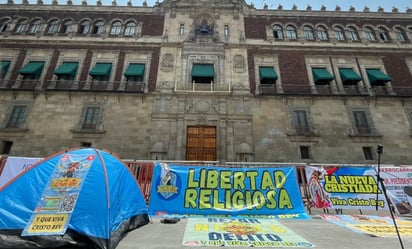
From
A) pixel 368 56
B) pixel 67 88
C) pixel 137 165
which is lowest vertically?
pixel 137 165

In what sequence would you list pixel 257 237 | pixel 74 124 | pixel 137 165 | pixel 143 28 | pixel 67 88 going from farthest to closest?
pixel 143 28 < pixel 67 88 < pixel 74 124 < pixel 137 165 < pixel 257 237

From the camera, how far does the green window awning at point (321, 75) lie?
16.6 meters

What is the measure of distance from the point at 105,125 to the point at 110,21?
1128cm

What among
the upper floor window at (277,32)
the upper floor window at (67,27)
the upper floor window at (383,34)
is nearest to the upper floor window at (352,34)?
the upper floor window at (383,34)

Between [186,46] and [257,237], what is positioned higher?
[186,46]

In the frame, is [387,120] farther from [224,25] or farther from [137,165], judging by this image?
[137,165]

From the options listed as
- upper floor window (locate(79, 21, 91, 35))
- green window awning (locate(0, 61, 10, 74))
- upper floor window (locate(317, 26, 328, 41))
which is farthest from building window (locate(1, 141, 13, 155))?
upper floor window (locate(317, 26, 328, 41))

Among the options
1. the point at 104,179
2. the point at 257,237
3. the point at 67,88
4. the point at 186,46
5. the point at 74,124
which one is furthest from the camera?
the point at 186,46

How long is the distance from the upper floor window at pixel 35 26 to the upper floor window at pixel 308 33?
25803 millimetres

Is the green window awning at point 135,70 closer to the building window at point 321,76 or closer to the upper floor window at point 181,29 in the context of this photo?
the upper floor window at point 181,29

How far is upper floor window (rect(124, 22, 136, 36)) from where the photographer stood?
752 inches

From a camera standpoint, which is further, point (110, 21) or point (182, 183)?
point (110, 21)

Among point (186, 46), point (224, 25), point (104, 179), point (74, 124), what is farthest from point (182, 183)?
point (224, 25)

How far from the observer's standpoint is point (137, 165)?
25.5 feet
